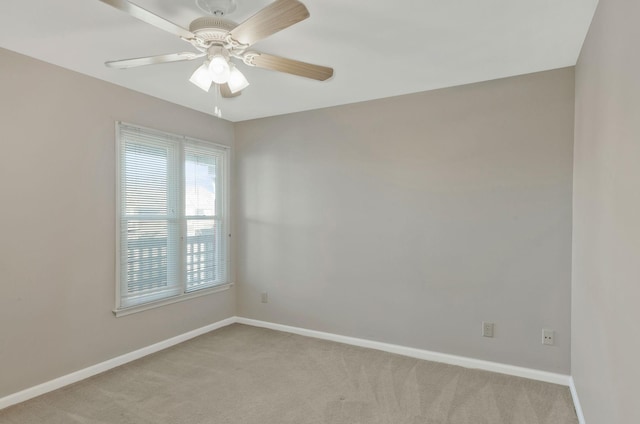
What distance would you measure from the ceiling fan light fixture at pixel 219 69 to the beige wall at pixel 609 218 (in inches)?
68.7

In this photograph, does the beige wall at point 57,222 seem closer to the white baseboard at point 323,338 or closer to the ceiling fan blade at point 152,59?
the white baseboard at point 323,338

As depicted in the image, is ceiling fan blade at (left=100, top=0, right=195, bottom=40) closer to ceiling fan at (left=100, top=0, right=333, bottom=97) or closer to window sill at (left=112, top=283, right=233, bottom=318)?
ceiling fan at (left=100, top=0, right=333, bottom=97)

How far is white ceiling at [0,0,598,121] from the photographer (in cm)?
197

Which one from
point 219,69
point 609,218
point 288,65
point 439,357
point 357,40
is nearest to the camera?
point 609,218

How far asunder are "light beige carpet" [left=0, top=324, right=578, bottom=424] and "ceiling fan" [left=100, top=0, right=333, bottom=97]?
7.08ft

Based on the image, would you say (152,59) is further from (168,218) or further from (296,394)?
(296,394)

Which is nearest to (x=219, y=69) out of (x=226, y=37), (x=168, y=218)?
(x=226, y=37)

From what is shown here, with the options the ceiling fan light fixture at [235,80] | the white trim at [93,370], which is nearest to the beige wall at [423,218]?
the white trim at [93,370]

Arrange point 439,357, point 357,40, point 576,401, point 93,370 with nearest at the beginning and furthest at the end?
point 357,40, point 576,401, point 93,370, point 439,357

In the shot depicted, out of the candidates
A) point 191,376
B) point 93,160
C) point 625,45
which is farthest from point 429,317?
point 93,160

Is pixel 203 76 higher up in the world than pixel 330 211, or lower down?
higher up

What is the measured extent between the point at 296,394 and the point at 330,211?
5.92 ft

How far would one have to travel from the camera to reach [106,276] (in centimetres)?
311

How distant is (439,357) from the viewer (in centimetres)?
324
